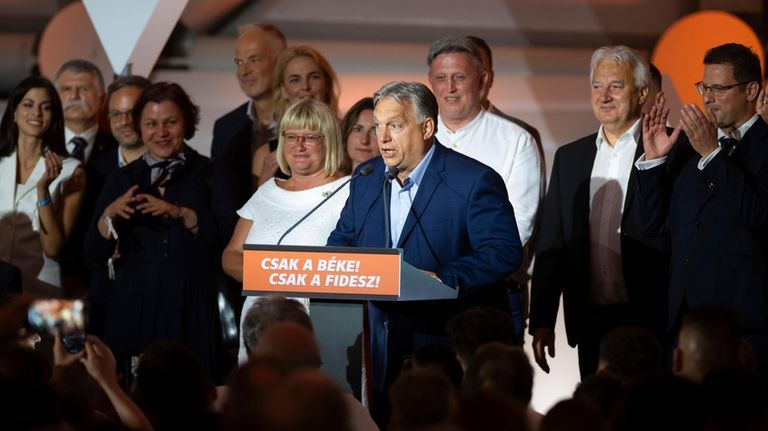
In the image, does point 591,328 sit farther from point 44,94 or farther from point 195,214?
point 44,94

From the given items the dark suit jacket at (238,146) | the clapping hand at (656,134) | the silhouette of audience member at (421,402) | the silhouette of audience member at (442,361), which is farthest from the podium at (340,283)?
the dark suit jacket at (238,146)

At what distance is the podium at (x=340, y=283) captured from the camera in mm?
4168

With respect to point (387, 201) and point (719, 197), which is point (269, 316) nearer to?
point (387, 201)

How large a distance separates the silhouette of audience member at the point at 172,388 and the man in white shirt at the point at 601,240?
237 cm

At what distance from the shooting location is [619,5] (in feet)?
26.3

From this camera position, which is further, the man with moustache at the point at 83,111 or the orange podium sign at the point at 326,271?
the man with moustache at the point at 83,111

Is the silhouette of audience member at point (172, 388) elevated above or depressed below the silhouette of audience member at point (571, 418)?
above

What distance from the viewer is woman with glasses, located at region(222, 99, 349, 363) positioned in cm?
543

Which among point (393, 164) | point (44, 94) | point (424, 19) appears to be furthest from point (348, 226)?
point (424, 19)

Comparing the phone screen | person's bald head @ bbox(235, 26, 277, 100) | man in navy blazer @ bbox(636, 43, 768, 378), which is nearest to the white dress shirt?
man in navy blazer @ bbox(636, 43, 768, 378)

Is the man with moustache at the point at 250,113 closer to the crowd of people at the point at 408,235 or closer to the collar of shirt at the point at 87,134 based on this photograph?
the crowd of people at the point at 408,235

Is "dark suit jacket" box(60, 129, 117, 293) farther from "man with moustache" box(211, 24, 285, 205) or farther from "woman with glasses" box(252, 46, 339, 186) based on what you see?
"woman with glasses" box(252, 46, 339, 186)

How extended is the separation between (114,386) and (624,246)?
2.38 metres

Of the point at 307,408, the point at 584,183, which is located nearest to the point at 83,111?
the point at 584,183
